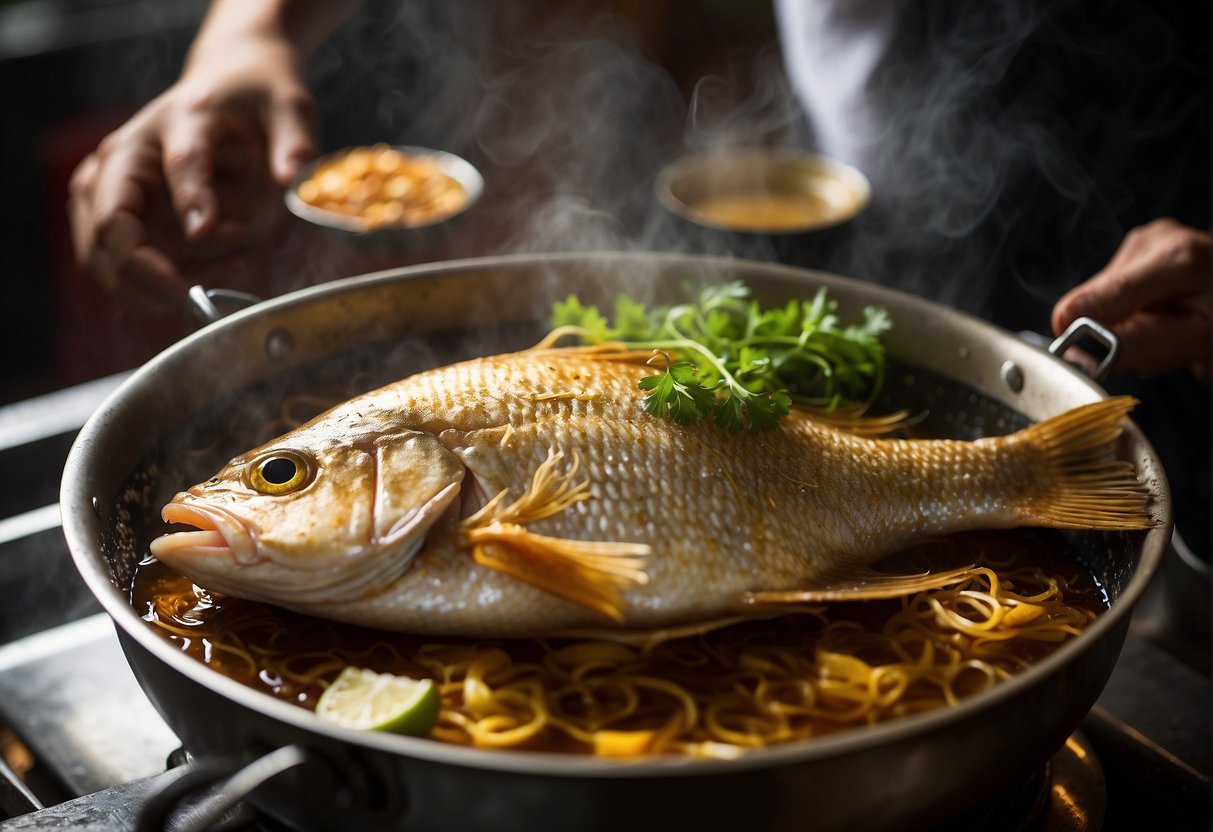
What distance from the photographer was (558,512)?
1842mm

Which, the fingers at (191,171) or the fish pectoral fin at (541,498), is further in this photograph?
the fingers at (191,171)

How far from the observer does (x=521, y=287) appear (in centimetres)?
276

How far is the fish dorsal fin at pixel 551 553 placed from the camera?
5.66 ft

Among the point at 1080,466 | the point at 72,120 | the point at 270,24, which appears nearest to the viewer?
the point at 1080,466

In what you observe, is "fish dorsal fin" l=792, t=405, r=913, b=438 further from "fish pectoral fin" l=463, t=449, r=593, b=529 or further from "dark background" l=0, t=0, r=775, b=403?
"dark background" l=0, t=0, r=775, b=403

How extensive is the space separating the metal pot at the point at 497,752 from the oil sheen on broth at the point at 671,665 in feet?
0.42

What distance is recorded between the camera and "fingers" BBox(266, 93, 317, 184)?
10.2ft

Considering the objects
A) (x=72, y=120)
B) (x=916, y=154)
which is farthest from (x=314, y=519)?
(x=72, y=120)

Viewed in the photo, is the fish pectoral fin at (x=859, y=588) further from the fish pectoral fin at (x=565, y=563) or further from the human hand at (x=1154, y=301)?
the human hand at (x=1154, y=301)

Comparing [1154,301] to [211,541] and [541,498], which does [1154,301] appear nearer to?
[541,498]

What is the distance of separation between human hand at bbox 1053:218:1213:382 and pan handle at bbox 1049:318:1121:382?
76 millimetres

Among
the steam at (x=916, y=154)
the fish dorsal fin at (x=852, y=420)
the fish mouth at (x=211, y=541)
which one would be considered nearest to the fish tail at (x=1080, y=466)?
the fish dorsal fin at (x=852, y=420)

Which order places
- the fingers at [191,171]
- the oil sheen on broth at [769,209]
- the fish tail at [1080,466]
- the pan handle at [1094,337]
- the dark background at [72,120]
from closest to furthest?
the fish tail at [1080,466] < the pan handle at [1094,337] < the fingers at [191,171] < the oil sheen on broth at [769,209] < the dark background at [72,120]

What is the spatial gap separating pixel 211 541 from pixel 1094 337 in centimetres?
185
